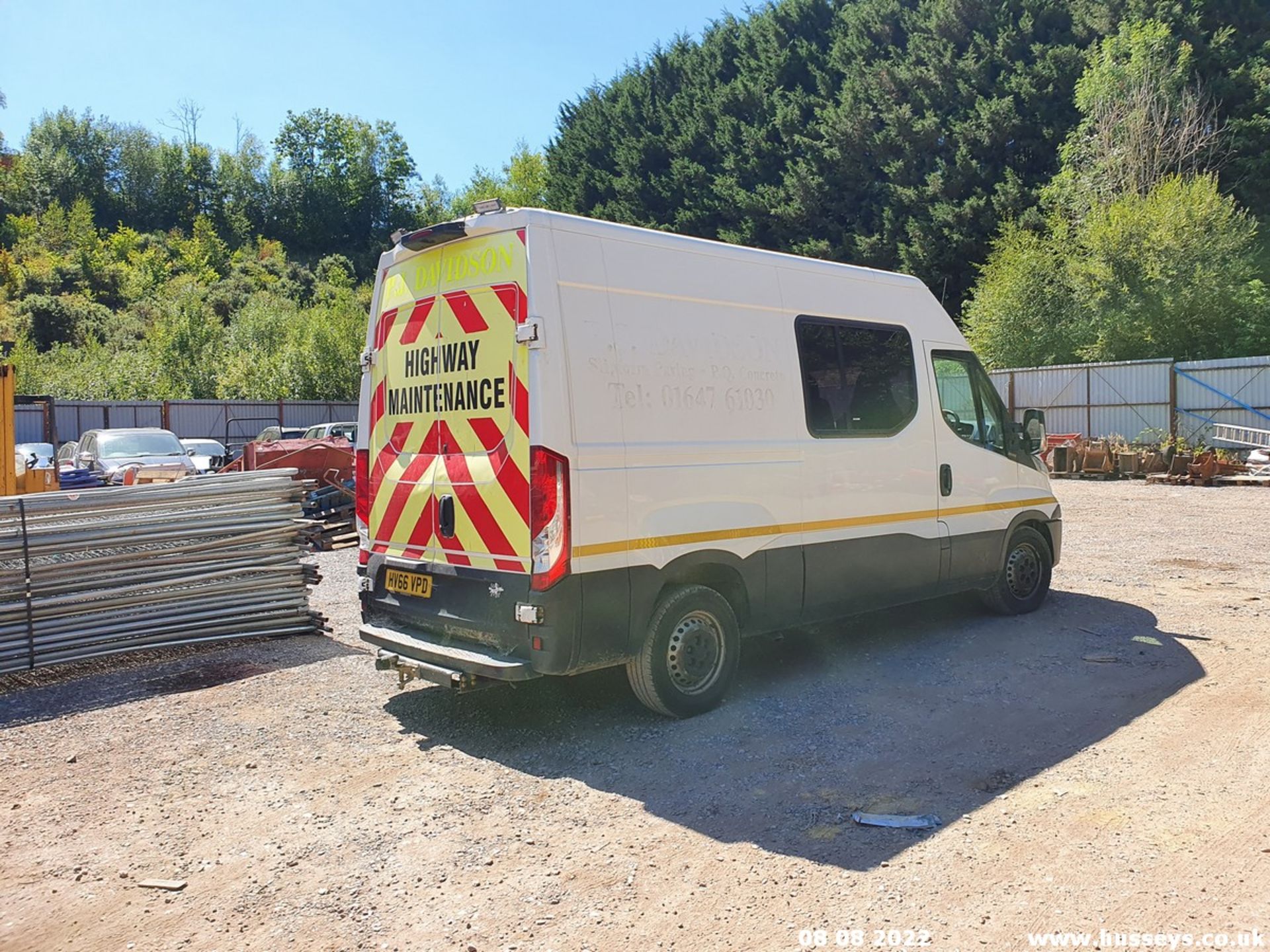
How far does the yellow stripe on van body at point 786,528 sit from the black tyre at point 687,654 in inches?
11.9

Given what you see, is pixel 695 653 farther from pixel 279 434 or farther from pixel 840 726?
pixel 279 434

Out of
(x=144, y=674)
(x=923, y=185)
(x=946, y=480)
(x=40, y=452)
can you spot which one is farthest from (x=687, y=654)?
(x=923, y=185)

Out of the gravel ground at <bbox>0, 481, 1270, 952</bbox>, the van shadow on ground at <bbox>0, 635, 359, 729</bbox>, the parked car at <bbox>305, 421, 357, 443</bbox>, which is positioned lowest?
the gravel ground at <bbox>0, 481, 1270, 952</bbox>

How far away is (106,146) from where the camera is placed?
8694 centimetres

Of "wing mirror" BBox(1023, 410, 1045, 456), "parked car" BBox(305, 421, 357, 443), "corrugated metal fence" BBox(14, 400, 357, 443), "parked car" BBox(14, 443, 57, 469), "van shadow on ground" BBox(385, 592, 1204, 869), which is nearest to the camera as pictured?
"van shadow on ground" BBox(385, 592, 1204, 869)

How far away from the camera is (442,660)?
4906 millimetres

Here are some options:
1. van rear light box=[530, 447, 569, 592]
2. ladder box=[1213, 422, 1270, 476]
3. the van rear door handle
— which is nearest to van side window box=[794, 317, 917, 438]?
the van rear door handle

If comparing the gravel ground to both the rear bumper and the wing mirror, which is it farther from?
the wing mirror

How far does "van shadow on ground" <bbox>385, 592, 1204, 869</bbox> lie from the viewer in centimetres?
412

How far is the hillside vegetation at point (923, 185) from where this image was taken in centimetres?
2811

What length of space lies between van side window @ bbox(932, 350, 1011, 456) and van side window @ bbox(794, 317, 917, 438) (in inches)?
15.8

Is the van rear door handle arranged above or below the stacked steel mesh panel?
above

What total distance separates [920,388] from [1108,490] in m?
14.4

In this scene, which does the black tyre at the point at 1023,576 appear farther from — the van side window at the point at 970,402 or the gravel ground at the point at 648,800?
the van side window at the point at 970,402
